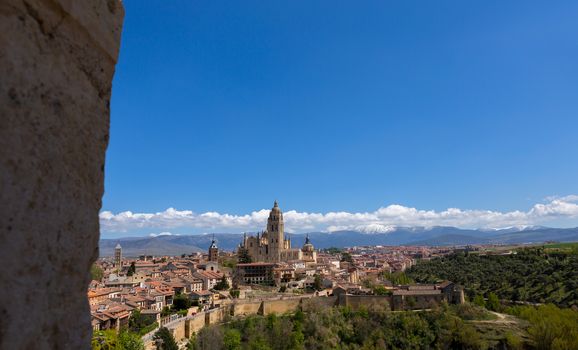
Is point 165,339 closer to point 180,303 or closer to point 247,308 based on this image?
point 180,303

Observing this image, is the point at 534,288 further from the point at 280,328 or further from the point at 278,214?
the point at 278,214

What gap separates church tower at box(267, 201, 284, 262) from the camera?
225 feet

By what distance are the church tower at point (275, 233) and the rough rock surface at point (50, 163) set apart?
67270 millimetres

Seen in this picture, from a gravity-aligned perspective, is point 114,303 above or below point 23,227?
below

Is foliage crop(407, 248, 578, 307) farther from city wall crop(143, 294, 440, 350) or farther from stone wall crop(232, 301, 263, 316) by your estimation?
stone wall crop(232, 301, 263, 316)

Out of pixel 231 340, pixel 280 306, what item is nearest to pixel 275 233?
pixel 280 306

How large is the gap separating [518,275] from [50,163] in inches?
2296

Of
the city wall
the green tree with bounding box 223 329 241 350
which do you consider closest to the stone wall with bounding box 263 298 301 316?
the city wall

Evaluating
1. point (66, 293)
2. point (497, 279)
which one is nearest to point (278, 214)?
point (497, 279)

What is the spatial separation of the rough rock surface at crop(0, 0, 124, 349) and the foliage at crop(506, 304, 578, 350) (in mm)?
34053

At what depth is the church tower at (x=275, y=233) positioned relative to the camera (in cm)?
6862

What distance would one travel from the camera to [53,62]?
1493 mm

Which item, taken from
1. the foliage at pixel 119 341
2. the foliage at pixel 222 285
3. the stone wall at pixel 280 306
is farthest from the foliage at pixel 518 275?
the foliage at pixel 119 341

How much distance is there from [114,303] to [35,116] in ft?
106
